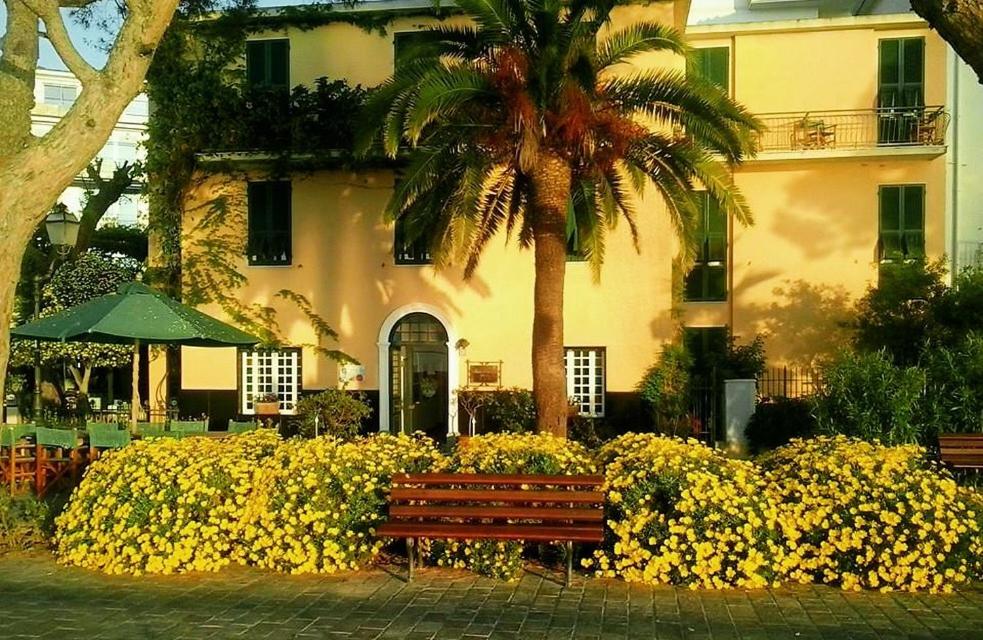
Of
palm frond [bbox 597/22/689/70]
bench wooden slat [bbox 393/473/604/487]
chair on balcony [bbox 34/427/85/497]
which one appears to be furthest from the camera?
palm frond [bbox 597/22/689/70]

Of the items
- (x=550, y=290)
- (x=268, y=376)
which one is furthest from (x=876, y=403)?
(x=268, y=376)

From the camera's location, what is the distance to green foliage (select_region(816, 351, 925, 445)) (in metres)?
12.5

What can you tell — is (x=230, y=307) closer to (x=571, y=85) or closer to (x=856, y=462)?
(x=571, y=85)

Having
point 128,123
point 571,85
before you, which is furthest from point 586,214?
point 128,123

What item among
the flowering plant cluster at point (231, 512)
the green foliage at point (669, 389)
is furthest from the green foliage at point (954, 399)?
the flowering plant cluster at point (231, 512)

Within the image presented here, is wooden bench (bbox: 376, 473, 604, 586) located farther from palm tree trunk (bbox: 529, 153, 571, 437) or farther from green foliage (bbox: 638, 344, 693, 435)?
green foliage (bbox: 638, 344, 693, 435)

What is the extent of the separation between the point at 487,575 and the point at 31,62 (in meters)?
6.55

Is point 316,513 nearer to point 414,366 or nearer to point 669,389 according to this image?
point 669,389

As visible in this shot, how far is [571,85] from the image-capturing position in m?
12.5

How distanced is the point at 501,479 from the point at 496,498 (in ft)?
0.54

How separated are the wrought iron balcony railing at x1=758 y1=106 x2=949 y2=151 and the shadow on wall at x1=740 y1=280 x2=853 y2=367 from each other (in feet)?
9.89

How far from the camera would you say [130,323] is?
37.3 feet

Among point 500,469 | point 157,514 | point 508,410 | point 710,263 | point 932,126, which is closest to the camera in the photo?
point 157,514

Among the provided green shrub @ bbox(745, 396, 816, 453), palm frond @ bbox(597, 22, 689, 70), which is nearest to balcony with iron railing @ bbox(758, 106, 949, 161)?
green shrub @ bbox(745, 396, 816, 453)
